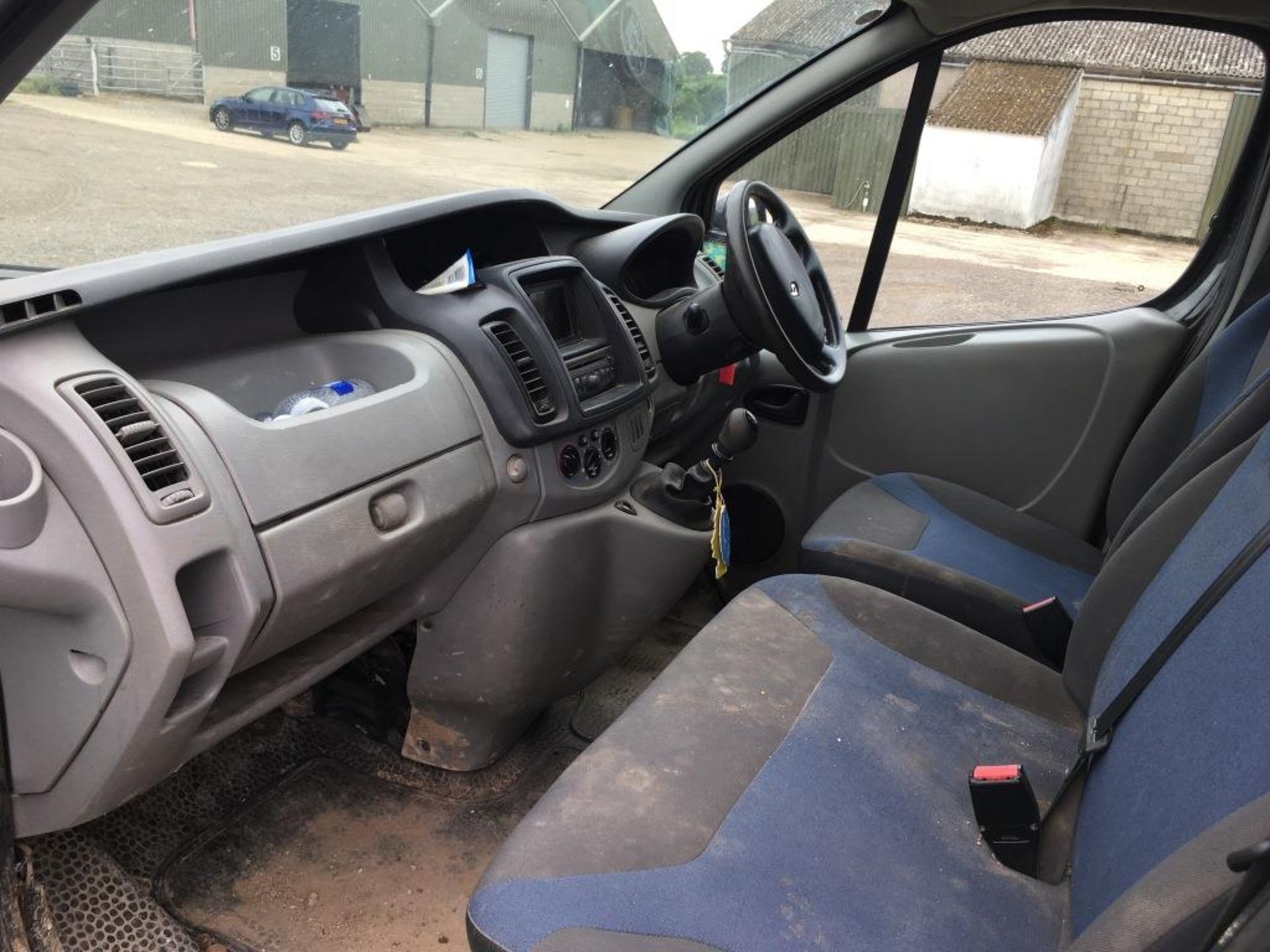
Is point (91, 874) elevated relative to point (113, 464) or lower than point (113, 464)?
lower

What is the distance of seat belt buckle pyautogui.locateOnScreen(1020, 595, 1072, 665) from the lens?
1.79 m

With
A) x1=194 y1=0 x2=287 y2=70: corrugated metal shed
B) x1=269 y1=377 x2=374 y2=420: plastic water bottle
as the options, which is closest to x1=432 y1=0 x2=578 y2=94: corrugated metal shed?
x1=194 y1=0 x2=287 y2=70: corrugated metal shed

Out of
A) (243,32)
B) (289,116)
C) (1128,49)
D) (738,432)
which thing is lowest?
(738,432)

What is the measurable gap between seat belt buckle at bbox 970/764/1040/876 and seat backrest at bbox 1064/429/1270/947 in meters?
0.05

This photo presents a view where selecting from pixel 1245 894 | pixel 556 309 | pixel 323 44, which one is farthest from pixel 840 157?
pixel 1245 894

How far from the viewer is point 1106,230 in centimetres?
253

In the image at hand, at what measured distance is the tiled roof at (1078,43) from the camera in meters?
2.26

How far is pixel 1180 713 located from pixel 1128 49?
178cm

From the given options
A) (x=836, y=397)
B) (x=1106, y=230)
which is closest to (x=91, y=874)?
(x=836, y=397)

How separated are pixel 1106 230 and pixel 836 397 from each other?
0.72 metres

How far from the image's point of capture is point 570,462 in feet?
5.95

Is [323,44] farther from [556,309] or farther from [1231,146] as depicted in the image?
[1231,146]

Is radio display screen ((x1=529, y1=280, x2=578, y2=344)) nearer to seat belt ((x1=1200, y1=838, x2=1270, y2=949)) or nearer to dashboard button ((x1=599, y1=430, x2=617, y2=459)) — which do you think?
dashboard button ((x1=599, y1=430, x2=617, y2=459))

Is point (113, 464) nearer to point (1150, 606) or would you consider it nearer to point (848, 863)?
point (848, 863)
